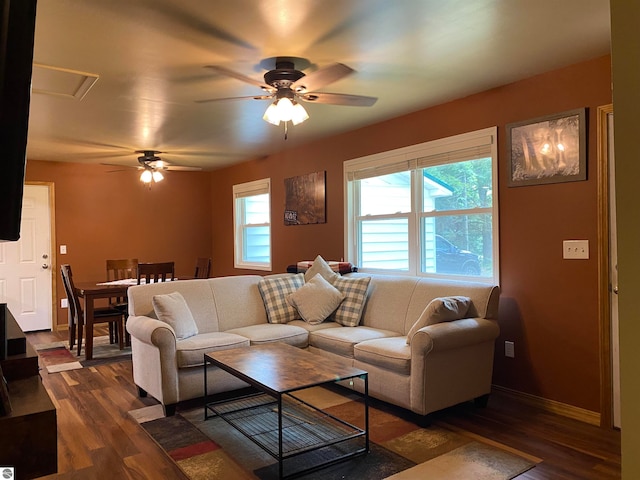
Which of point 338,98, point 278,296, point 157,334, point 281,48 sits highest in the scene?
point 281,48

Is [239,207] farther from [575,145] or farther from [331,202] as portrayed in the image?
[575,145]

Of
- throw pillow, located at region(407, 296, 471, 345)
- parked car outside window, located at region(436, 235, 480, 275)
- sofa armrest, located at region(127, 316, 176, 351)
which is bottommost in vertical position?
sofa armrest, located at region(127, 316, 176, 351)

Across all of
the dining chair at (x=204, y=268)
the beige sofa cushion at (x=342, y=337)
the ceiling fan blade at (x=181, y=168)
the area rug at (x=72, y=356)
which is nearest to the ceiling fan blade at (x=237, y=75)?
the beige sofa cushion at (x=342, y=337)

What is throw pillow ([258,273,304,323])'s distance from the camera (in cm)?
434

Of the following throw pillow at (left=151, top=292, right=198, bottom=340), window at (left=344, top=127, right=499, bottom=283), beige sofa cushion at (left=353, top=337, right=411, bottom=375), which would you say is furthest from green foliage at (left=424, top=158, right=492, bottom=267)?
throw pillow at (left=151, top=292, right=198, bottom=340)

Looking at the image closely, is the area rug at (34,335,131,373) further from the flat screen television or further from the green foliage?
the flat screen television

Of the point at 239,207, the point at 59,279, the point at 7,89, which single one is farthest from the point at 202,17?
the point at 59,279

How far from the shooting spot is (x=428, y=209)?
14.3ft

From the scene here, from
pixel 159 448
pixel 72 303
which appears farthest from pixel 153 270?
pixel 159 448

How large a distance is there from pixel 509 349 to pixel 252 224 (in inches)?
172

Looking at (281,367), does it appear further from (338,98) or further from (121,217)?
(121,217)

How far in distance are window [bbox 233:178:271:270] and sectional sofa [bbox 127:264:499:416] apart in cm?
228

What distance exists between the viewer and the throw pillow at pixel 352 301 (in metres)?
4.16

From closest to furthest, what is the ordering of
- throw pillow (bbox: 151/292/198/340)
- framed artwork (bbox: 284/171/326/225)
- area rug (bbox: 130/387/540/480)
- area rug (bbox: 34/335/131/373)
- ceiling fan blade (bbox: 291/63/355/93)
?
area rug (bbox: 130/387/540/480), ceiling fan blade (bbox: 291/63/355/93), throw pillow (bbox: 151/292/198/340), area rug (bbox: 34/335/131/373), framed artwork (bbox: 284/171/326/225)
